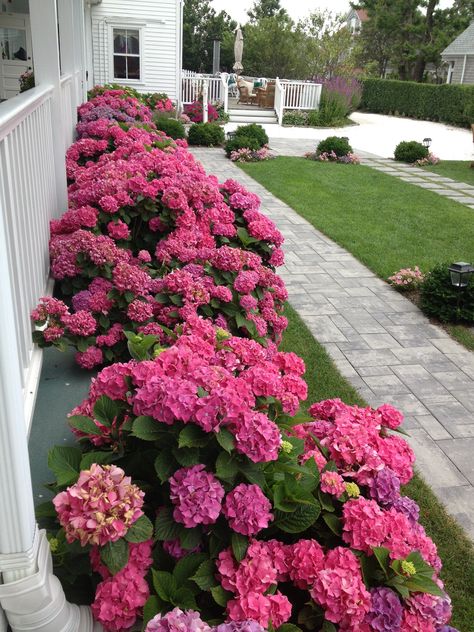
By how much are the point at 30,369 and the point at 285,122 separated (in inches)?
776

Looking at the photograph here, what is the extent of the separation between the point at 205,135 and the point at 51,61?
38.3ft

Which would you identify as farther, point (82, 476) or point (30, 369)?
point (30, 369)

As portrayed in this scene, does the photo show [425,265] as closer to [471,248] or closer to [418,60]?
[471,248]

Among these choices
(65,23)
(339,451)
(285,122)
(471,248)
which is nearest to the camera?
(339,451)

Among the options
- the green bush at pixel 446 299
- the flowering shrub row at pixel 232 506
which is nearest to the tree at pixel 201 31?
the green bush at pixel 446 299

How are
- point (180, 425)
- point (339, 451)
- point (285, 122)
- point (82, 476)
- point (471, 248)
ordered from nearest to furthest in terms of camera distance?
point (82, 476), point (180, 425), point (339, 451), point (471, 248), point (285, 122)

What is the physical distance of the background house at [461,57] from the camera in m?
28.7

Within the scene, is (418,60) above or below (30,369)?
above

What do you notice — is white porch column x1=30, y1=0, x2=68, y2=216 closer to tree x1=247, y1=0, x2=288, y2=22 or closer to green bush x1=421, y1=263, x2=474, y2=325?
green bush x1=421, y1=263, x2=474, y2=325

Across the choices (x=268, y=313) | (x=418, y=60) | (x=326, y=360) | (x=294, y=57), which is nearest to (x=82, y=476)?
(x=268, y=313)

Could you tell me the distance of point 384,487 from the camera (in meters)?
1.84

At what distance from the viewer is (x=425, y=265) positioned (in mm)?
6508

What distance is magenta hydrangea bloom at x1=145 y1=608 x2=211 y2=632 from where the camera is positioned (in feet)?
4.41

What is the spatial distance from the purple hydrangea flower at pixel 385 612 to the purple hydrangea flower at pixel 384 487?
335 millimetres
